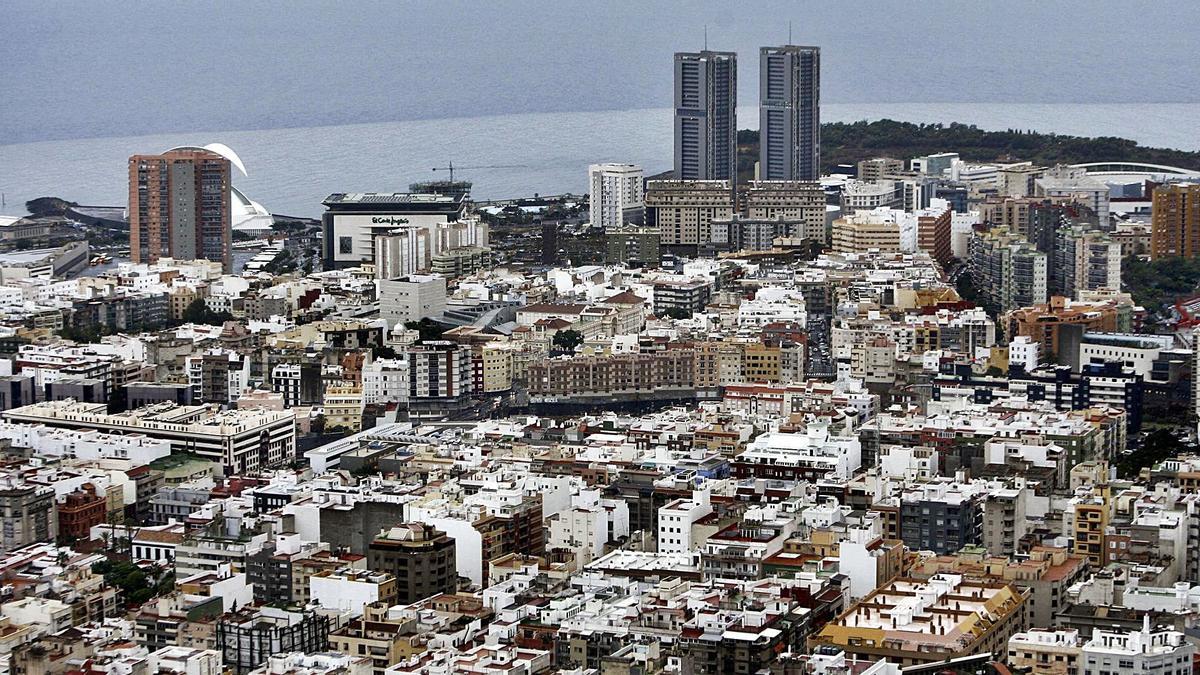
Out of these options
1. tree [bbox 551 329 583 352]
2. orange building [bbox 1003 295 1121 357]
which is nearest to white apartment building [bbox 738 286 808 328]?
tree [bbox 551 329 583 352]

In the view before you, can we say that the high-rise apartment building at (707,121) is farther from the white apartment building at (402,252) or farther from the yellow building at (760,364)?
the yellow building at (760,364)

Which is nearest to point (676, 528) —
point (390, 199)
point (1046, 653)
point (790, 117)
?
point (1046, 653)

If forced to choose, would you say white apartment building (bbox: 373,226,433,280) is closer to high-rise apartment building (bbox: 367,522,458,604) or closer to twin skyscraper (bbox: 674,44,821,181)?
twin skyscraper (bbox: 674,44,821,181)

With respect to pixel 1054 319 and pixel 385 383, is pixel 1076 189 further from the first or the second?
pixel 385 383

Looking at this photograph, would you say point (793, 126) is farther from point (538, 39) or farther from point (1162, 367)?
point (538, 39)

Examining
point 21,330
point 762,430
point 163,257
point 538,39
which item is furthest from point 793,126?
point 538,39

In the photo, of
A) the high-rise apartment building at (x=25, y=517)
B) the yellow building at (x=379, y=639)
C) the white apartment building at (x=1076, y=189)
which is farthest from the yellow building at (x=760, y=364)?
the white apartment building at (x=1076, y=189)
